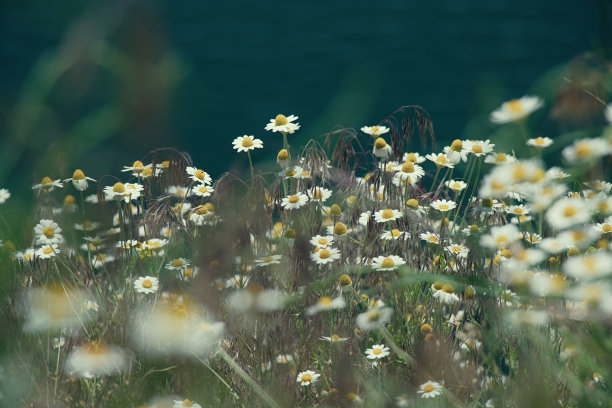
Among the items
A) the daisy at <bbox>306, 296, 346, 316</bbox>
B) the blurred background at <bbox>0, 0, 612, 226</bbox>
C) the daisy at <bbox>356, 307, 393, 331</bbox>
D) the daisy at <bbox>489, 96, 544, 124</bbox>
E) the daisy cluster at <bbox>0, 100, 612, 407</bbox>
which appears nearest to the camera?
the daisy cluster at <bbox>0, 100, 612, 407</bbox>

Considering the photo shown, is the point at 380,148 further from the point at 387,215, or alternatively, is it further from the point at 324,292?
the point at 324,292

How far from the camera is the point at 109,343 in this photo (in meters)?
1.44

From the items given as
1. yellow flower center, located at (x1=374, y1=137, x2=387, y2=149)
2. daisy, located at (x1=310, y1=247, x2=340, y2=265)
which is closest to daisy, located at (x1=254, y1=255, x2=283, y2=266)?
daisy, located at (x1=310, y1=247, x2=340, y2=265)

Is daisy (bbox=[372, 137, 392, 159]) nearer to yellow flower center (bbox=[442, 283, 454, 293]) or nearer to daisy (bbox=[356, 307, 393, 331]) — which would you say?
yellow flower center (bbox=[442, 283, 454, 293])

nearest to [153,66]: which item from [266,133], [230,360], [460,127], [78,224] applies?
[78,224]

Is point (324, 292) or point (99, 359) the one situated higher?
point (99, 359)

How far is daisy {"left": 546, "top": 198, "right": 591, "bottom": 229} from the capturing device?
4.29 feet

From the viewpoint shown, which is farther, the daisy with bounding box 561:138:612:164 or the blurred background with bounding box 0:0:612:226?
the blurred background with bounding box 0:0:612:226

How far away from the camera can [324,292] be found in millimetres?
1834

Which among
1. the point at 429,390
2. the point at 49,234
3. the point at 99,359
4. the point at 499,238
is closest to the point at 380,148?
the point at 499,238

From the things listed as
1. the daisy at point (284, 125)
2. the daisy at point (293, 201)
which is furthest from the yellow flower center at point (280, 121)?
the daisy at point (293, 201)

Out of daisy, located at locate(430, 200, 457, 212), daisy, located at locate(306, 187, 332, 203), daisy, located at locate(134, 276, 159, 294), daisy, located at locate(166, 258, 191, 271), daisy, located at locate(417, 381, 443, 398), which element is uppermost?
daisy, located at locate(306, 187, 332, 203)

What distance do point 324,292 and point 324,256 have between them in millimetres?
112

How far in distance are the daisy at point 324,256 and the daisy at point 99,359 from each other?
649 millimetres
